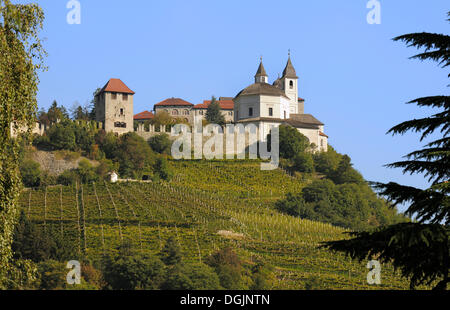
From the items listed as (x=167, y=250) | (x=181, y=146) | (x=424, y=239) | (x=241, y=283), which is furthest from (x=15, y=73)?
(x=181, y=146)

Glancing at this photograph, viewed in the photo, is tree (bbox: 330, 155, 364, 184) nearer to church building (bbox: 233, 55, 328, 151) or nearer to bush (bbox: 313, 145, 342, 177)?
bush (bbox: 313, 145, 342, 177)

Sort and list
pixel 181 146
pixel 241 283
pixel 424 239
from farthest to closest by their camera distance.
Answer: pixel 181 146 → pixel 241 283 → pixel 424 239

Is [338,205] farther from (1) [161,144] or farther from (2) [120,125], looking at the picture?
(2) [120,125]

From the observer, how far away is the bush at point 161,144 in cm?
7338

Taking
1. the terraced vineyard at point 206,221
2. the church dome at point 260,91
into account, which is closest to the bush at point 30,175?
the terraced vineyard at point 206,221

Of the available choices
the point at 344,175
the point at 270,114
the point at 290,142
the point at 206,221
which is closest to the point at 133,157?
the point at 290,142

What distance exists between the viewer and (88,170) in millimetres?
64812

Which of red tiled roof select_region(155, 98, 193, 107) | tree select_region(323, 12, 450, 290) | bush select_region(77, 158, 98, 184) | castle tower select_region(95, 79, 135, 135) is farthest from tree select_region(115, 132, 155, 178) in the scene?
tree select_region(323, 12, 450, 290)

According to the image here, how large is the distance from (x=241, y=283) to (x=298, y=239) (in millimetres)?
14672

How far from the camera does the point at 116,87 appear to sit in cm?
7888

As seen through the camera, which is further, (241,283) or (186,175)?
(186,175)

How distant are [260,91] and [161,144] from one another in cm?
1613

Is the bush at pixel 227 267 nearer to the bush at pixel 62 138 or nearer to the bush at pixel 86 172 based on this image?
the bush at pixel 86 172
